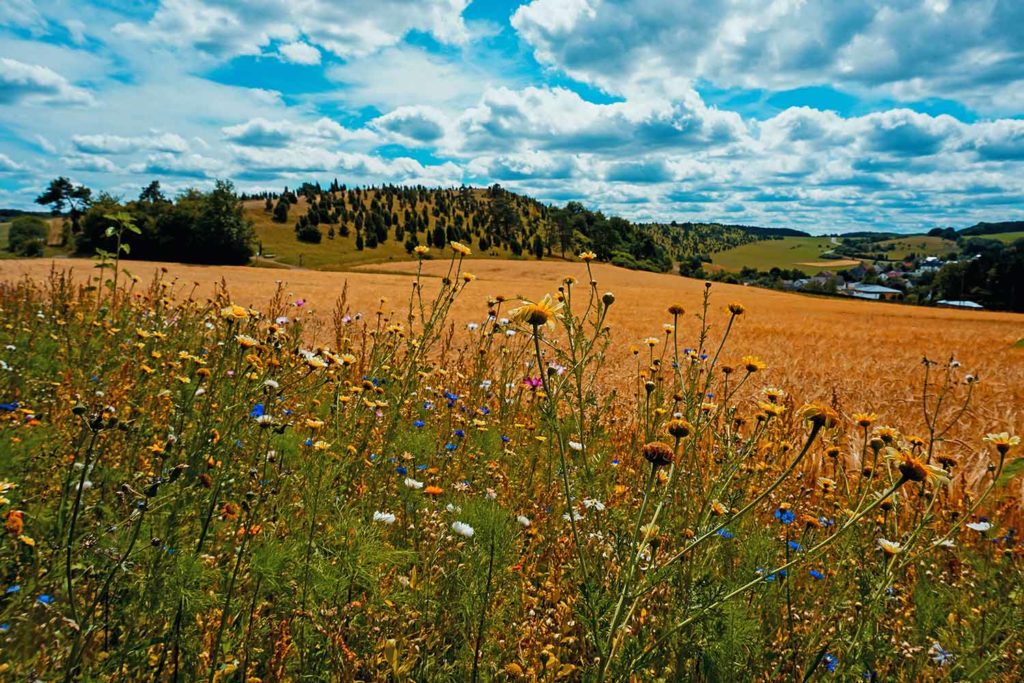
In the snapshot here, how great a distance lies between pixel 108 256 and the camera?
5121mm

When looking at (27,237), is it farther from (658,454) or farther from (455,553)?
(658,454)

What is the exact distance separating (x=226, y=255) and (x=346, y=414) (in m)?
83.3

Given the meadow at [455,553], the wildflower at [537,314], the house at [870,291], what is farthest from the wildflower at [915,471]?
the house at [870,291]

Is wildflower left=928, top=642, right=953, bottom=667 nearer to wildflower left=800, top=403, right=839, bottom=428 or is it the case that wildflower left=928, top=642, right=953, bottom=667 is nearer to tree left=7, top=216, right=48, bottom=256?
wildflower left=800, top=403, right=839, bottom=428

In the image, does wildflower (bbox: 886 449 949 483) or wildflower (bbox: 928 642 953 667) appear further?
wildflower (bbox: 928 642 953 667)

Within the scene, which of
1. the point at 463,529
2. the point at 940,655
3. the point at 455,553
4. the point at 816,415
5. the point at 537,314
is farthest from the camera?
the point at 455,553

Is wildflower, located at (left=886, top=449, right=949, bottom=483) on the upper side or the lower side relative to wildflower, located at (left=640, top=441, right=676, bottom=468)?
lower

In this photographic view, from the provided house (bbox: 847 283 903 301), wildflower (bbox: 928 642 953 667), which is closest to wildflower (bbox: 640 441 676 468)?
wildflower (bbox: 928 642 953 667)

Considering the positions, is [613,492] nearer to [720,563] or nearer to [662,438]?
[720,563]

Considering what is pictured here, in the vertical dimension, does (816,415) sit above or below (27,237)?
below

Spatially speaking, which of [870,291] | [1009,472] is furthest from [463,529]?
[870,291]

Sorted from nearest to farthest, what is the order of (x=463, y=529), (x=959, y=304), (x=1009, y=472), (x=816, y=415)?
(x=816, y=415) → (x=1009, y=472) → (x=463, y=529) → (x=959, y=304)

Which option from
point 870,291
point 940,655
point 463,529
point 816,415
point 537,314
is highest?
point 870,291

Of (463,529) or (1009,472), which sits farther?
(463,529)
